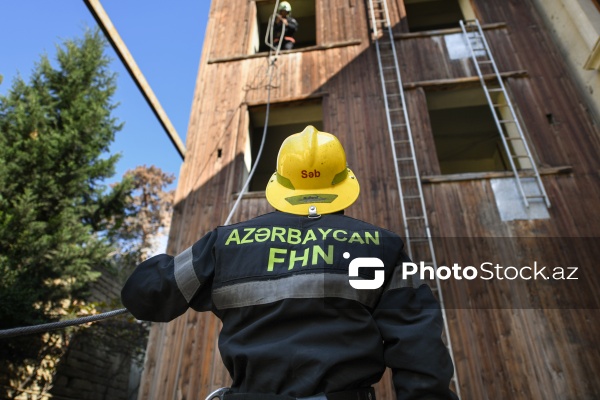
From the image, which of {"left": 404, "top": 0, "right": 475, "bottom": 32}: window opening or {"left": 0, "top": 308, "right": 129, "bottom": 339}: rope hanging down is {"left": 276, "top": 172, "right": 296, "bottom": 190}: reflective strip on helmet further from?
{"left": 404, "top": 0, "right": 475, "bottom": 32}: window opening

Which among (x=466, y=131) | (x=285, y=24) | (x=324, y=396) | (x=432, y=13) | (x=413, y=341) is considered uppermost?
(x=432, y=13)

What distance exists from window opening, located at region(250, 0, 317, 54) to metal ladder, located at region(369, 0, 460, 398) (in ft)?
8.36

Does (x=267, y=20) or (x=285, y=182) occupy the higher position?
(x=267, y=20)

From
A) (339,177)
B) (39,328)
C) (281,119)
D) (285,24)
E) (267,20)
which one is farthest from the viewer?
(267,20)

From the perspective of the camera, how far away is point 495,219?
5352 mm

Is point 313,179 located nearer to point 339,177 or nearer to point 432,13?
point 339,177

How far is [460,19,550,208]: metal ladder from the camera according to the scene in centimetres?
552

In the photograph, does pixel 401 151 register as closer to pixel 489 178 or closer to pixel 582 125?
pixel 489 178

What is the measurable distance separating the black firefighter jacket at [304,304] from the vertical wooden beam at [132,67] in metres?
3.97

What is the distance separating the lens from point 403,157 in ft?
19.9

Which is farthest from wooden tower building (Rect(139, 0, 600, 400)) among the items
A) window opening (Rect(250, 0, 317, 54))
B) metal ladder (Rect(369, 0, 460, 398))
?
window opening (Rect(250, 0, 317, 54))

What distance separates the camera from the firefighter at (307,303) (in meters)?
1.50

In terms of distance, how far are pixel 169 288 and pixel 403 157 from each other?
16.3ft
